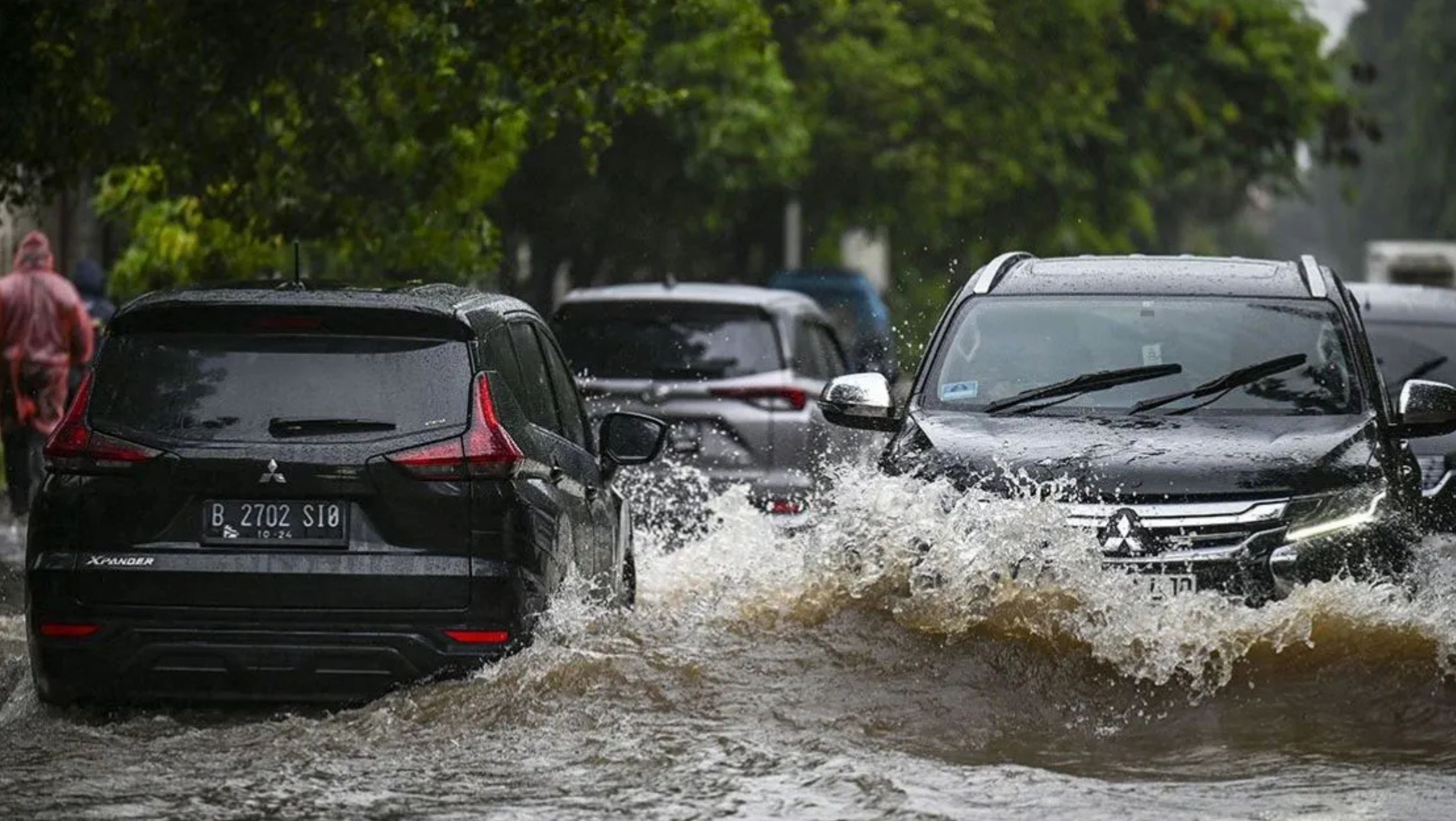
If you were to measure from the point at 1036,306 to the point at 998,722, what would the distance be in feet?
8.40

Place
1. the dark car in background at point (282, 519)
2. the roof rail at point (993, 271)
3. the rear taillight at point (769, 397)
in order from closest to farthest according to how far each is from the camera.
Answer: the dark car in background at point (282, 519) < the roof rail at point (993, 271) < the rear taillight at point (769, 397)

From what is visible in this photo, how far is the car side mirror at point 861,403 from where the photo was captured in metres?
11.2

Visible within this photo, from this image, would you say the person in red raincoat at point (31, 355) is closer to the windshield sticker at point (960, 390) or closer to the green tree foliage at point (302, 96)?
the green tree foliage at point (302, 96)

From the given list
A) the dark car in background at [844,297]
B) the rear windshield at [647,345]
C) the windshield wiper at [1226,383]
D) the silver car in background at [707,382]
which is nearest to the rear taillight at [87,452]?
the windshield wiper at [1226,383]

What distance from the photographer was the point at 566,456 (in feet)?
34.0

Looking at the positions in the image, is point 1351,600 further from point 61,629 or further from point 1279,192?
point 1279,192

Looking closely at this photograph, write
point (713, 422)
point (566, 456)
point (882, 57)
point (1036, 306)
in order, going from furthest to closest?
point (882, 57), point (713, 422), point (1036, 306), point (566, 456)

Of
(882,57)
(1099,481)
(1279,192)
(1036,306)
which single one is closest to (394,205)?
(1036,306)

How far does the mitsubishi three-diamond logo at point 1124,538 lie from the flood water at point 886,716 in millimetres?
105

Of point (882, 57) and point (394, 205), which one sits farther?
point (882, 57)

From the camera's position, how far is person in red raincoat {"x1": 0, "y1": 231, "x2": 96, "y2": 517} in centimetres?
1850

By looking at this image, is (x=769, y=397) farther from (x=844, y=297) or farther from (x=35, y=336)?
(x=844, y=297)

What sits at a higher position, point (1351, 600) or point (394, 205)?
point (394, 205)

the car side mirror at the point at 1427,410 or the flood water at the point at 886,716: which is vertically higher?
the car side mirror at the point at 1427,410
